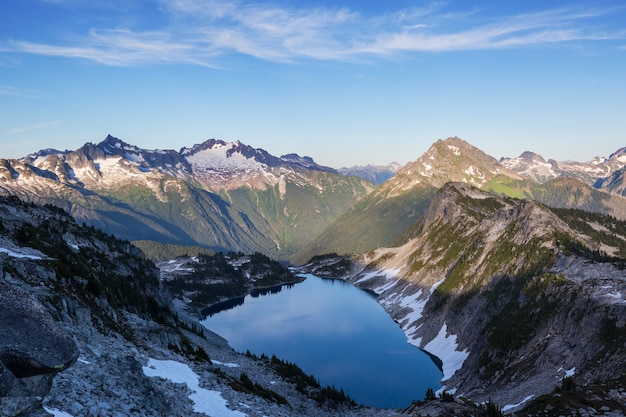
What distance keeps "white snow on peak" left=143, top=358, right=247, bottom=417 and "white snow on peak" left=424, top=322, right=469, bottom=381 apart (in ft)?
257

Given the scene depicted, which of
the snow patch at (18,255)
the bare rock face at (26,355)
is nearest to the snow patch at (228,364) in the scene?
the snow patch at (18,255)

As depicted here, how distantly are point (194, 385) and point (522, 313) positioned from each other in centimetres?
7962

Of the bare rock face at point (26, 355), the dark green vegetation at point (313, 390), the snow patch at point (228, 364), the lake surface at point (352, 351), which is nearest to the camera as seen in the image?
the bare rock face at point (26, 355)

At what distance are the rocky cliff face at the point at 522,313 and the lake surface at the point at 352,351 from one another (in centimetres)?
651

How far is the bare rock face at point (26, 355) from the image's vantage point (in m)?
18.9

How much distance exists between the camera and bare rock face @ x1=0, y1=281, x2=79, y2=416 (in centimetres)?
1889

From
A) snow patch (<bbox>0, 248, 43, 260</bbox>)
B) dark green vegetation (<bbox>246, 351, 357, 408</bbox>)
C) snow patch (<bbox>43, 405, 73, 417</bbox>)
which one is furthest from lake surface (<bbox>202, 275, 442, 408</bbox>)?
snow patch (<bbox>43, 405, 73, 417</bbox>)

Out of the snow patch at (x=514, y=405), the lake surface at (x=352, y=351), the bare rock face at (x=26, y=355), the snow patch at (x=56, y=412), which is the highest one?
the bare rock face at (x=26, y=355)

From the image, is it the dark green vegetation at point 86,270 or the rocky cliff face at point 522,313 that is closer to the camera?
the dark green vegetation at point 86,270

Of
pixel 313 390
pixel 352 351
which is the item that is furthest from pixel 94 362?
pixel 352 351

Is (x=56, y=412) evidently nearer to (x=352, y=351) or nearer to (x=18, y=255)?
(x=18, y=255)

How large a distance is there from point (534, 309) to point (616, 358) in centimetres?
3526

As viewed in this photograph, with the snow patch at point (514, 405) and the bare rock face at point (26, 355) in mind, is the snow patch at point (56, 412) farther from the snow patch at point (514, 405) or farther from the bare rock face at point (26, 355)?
the snow patch at point (514, 405)

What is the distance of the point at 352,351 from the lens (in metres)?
144
